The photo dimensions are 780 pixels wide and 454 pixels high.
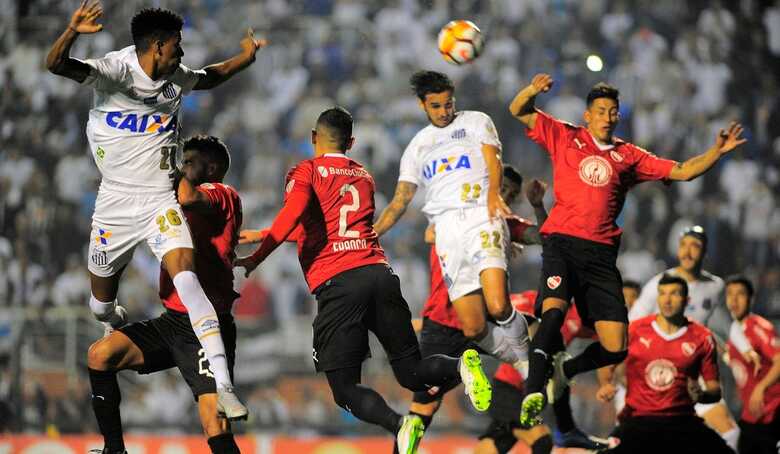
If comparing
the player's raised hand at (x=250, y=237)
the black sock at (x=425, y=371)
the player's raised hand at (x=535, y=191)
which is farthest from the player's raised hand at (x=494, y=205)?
the player's raised hand at (x=250, y=237)

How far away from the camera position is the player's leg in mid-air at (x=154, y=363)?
608 cm

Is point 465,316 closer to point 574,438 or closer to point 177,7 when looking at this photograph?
point 574,438

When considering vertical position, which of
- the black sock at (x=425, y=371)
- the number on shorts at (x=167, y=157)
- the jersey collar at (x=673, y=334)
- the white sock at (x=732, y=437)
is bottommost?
the white sock at (x=732, y=437)

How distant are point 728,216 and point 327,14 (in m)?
6.22

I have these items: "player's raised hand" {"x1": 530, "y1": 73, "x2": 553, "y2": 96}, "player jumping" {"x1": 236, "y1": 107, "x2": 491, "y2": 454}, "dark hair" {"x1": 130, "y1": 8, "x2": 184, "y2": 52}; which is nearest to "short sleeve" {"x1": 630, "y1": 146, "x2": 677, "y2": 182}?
"player's raised hand" {"x1": 530, "y1": 73, "x2": 553, "y2": 96}

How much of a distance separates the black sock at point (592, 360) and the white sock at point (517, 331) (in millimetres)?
312

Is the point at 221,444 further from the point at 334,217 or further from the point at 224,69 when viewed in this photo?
the point at 224,69

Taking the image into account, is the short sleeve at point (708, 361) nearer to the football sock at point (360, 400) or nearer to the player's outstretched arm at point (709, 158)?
the player's outstretched arm at point (709, 158)

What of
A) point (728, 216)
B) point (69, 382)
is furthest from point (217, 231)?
point (728, 216)

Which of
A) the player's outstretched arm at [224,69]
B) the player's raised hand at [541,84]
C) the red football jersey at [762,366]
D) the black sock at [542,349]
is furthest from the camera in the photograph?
the red football jersey at [762,366]

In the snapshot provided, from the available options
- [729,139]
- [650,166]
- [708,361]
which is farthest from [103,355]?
[708,361]

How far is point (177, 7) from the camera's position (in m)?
15.2

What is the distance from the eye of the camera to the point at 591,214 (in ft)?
23.4

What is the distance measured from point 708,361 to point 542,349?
221 cm
